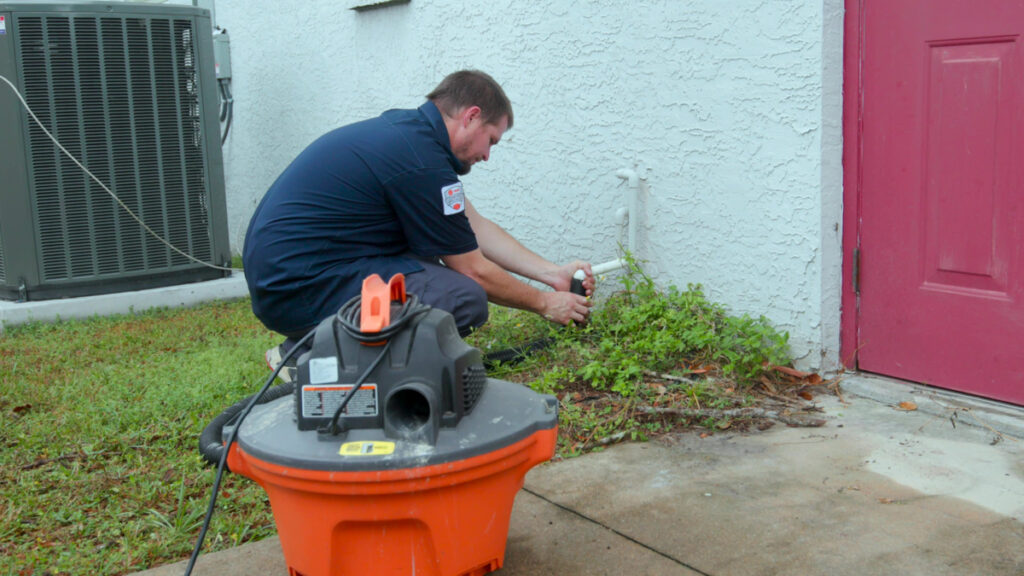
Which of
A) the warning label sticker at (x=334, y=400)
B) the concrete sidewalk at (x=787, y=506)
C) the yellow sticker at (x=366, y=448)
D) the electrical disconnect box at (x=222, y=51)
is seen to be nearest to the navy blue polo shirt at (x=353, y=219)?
the concrete sidewalk at (x=787, y=506)

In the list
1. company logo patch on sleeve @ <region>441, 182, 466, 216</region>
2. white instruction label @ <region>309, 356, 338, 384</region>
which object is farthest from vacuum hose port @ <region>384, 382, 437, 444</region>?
company logo patch on sleeve @ <region>441, 182, 466, 216</region>

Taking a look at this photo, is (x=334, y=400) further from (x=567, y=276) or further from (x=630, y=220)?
(x=630, y=220)

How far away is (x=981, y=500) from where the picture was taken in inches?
98.8

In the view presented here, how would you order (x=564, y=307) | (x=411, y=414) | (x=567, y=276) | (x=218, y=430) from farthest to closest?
(x=567, y=276)
(x=564, y=307)
(x=218, y=430)
(x=411, y=414)

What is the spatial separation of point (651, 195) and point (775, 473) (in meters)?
1.71

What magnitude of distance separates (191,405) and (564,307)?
146 cm

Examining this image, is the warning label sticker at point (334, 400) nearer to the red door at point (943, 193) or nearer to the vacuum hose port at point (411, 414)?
the vacuum hose port at point (411, 414)

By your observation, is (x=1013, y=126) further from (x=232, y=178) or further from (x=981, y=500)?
(x=232, y=178)

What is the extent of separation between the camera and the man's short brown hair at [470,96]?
11.0 feet

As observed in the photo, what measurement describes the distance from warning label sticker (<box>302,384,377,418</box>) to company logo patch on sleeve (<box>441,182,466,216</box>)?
132 cm

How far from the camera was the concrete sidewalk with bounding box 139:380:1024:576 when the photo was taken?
225cm

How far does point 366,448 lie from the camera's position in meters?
1.88

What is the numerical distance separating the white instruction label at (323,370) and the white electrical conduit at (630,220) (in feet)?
7.50

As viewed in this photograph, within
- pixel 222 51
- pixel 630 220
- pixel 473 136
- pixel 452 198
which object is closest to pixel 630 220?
pixel 630 220
